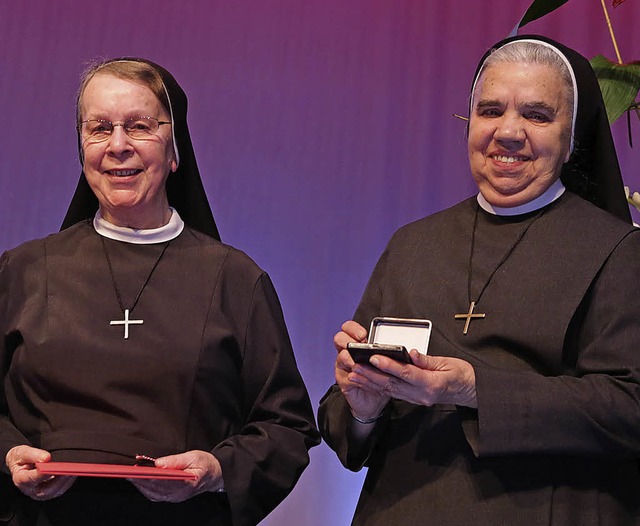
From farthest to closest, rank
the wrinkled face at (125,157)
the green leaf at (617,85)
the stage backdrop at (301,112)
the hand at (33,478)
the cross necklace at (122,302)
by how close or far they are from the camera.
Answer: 1. the stage backdrop at (301,112)
2. the green leaf at (617,85)
3. the wrinkled face at (125,157)
4. the cross necklace at (122,302)
5. the hand at (33,478)

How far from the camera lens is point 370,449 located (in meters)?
2.49

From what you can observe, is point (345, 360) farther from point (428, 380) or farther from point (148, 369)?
point (148, 369)

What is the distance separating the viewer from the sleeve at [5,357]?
252 cm

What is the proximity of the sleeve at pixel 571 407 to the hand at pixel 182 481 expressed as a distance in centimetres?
61

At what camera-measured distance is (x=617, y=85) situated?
304 cm

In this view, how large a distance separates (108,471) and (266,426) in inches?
22.4

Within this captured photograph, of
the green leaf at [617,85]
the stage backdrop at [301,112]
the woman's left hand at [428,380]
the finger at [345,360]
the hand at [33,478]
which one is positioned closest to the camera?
the woman's left hand at [428,380]

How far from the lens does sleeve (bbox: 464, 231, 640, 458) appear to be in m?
2.19

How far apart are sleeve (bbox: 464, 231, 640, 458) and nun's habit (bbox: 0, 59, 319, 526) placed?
61 centimetres

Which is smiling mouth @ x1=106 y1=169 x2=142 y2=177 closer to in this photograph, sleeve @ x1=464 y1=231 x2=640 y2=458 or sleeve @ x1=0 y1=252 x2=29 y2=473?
sleeve @ x1=0 y1=252 x2=29 y2=473

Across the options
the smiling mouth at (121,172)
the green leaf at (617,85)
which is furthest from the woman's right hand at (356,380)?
the green leaf at (617,85)

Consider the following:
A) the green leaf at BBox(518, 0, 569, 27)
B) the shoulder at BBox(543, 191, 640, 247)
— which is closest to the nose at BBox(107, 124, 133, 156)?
the shoulder at BBox(543, 191, 640, 247)

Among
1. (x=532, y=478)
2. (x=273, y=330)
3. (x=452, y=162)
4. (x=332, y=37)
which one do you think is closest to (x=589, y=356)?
(x=532, y=478)

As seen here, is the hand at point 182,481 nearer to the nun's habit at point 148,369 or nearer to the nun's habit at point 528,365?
the nun's habit at point 148,369
